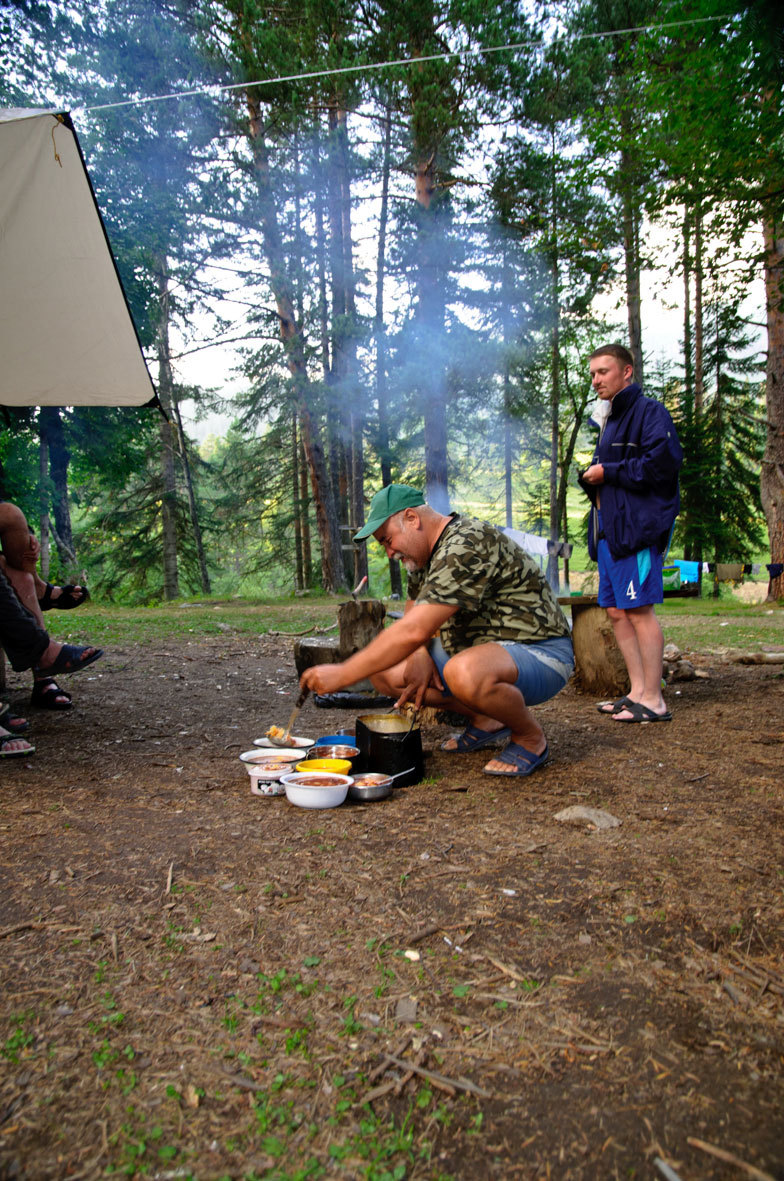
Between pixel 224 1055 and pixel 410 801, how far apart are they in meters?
1.48

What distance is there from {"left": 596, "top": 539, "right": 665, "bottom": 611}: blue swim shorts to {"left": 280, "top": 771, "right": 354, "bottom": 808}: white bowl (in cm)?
187

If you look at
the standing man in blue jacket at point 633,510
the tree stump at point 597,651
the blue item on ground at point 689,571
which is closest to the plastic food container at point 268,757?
the standing man in blue jacket at point 633,510

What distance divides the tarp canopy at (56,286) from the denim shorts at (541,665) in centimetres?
352

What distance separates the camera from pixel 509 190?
581 inches

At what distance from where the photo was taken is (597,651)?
4703mm

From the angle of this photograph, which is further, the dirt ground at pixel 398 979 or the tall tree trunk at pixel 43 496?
the tall tree trunk at pixel 43 496

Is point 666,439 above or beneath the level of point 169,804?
above

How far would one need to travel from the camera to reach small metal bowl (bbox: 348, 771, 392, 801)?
2.79 metres

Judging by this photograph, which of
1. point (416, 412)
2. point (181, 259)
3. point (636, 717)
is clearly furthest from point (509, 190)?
point (636, 717)

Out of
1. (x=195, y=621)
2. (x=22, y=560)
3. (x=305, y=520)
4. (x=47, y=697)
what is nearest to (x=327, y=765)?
(x=47, y=697)

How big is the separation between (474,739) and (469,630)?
25.0 inches

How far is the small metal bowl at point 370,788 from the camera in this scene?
279cm

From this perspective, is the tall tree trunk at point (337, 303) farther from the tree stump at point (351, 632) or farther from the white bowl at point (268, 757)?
the white bowl at point (268, 757)

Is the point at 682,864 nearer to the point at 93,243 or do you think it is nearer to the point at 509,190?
the point at 93,243
